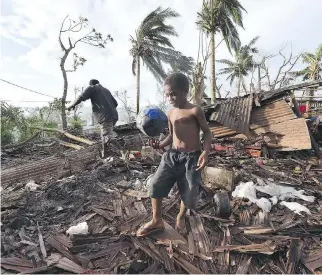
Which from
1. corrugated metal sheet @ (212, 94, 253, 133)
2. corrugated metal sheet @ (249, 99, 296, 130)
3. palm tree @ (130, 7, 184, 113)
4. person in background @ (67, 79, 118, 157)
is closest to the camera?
person in background @ (67, 79, 118, 157)

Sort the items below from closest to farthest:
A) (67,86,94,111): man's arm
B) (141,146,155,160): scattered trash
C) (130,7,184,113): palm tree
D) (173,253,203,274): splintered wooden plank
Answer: (173,253,203,274): splintered wooden plank → (67,86,94,111): man's arm → (141,146,155,160): scattered trash → (130,7,184,113): palm tree

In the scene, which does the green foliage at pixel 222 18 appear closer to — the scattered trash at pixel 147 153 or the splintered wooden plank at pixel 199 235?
the scattered trash at pixel 147 153

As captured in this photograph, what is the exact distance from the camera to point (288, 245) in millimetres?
2803

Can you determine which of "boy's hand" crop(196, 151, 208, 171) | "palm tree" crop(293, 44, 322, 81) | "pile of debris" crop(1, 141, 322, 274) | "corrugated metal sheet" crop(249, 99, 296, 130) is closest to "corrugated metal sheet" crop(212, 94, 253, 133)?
"corrugated metal sheet" crop(249, 99, 296, 130)

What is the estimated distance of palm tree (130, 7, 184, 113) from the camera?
21688 mm

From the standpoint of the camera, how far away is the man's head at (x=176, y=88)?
2.55m

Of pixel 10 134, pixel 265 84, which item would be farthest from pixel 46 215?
pixel 265 84

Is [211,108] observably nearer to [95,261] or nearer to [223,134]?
[223,134]

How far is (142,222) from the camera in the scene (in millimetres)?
3199

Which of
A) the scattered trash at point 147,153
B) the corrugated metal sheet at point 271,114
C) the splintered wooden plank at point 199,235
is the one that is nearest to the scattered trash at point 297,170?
the corrugated metal sheet at point 271,114

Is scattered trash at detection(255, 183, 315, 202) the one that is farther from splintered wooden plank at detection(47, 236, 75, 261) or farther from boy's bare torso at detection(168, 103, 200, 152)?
splintered wooden plank at detection(47, 236, 75, 261)

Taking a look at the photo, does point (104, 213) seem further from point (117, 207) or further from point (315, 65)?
point (315, 65)

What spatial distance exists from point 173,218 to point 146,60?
70.7ft

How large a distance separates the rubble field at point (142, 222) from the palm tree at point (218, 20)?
13.5 m
